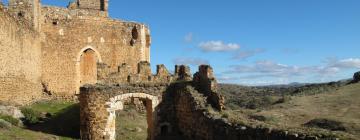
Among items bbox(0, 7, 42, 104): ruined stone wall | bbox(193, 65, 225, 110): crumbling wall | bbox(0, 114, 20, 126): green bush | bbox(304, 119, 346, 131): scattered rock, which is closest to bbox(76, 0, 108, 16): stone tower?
bbox(0, 7, 42, 104): ruined stone wall

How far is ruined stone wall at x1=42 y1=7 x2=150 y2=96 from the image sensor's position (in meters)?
30.3

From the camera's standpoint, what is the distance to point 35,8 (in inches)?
1085

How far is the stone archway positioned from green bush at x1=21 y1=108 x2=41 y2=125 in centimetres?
979

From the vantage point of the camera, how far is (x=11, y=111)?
2012cm

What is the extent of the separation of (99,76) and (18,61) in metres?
4.62

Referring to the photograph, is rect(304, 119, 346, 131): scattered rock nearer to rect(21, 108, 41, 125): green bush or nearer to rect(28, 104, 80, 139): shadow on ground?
rect(28, 104, 80, 139): shadow on ground

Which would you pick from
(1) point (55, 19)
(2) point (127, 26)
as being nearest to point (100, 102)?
(1) point (55, 19)

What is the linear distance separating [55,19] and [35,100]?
616 centimetres

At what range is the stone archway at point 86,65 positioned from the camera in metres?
32.2

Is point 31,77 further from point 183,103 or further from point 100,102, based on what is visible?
point 183,103

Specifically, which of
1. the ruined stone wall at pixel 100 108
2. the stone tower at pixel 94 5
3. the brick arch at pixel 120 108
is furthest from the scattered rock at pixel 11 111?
the stone tower at pixel 94 5

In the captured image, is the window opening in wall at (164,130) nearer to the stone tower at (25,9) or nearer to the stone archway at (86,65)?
the stone tower at (25,9)

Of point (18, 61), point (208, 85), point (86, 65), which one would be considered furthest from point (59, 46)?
point (208, 85)

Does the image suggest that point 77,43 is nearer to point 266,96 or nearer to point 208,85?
point 208,85
